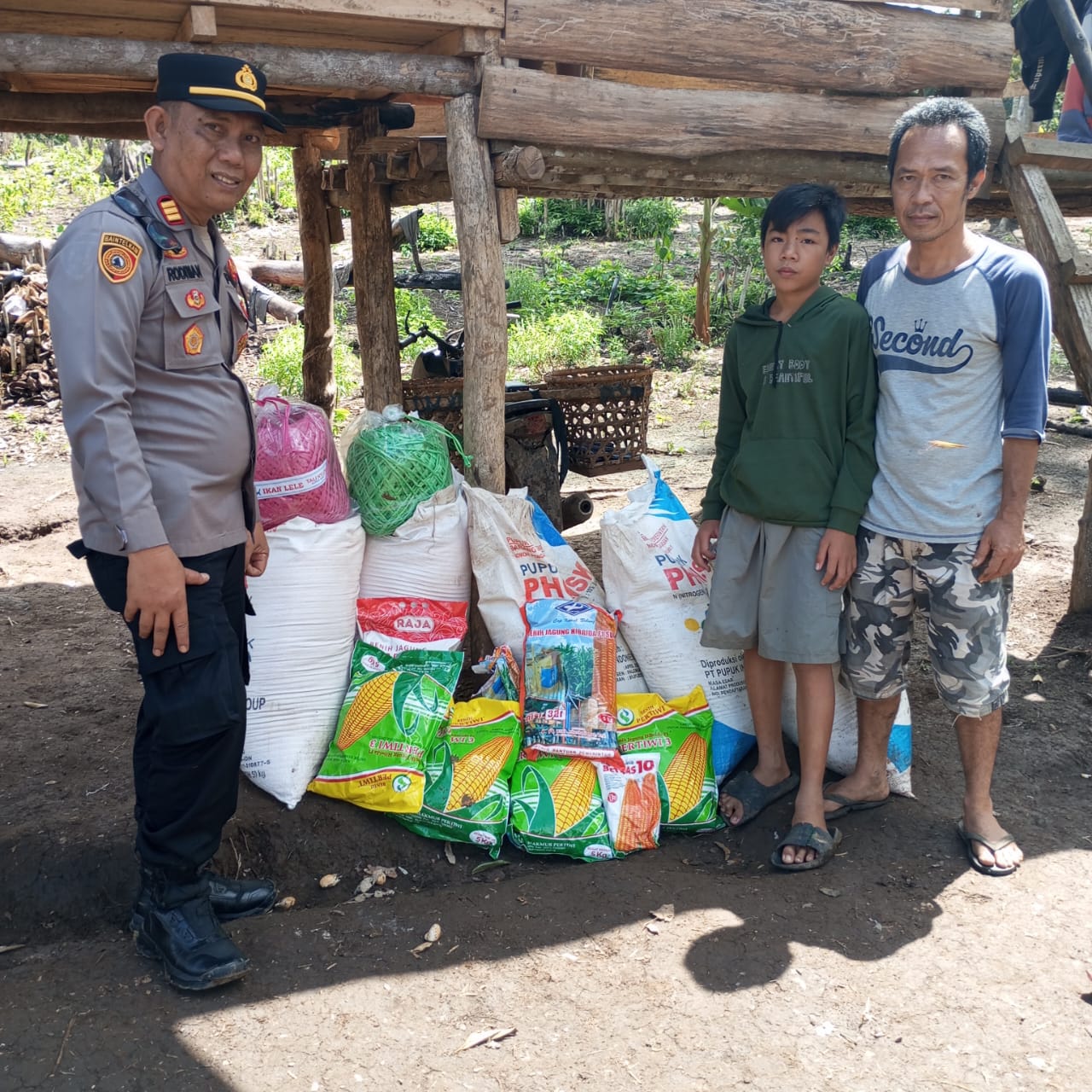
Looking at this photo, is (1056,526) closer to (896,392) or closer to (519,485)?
(519,485)

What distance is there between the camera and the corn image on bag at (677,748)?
10.7 feet

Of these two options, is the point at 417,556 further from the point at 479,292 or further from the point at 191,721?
the point at 191,721

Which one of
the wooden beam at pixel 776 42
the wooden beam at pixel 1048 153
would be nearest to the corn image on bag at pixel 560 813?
the wooden beam at pixel 776 42

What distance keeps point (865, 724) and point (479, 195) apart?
2312 millimetres

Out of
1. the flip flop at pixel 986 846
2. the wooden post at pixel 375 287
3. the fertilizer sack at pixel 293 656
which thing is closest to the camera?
the flip flop at pixel 986 846

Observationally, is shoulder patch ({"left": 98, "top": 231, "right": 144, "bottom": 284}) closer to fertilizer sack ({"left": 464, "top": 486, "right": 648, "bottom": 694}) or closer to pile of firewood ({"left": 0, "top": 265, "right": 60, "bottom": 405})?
fertilizer sack ({"left": 464, "top": 486, "right": 648, "bottom": 694})

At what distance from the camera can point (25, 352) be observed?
31.0 feet

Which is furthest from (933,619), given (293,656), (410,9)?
(410,9)

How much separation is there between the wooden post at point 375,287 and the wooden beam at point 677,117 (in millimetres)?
1837

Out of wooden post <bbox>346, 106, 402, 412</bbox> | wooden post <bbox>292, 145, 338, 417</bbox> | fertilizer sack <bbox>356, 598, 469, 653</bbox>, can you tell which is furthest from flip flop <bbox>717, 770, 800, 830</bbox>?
wooden post <bbox>292, 145, 338, 417</bbox>

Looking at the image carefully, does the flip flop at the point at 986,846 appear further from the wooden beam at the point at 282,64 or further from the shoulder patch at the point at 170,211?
the wooden beam at the point at 282,64

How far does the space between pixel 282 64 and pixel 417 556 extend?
5.67 feet

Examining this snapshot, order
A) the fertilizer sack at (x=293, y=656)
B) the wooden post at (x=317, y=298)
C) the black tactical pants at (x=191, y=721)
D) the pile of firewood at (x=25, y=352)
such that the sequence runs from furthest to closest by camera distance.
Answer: the pile of firewood at (x=25, y=352) < the wooden post at (x=317, y=298) < the fertilizer sack at (x=293, y=656) < the black tactical pants at (x=191, y=721)

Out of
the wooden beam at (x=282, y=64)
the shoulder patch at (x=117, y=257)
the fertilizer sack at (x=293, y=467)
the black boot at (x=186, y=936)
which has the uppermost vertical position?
the wooden beam at (x=282, y=64)
